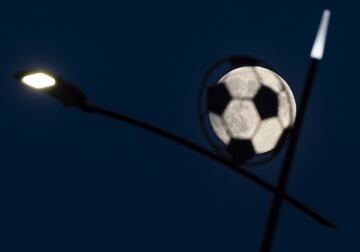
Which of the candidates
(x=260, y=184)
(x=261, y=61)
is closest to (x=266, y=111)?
(x=261, y=61)

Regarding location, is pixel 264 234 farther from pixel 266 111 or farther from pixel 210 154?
pixel 266 111

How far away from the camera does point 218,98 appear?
8000 millimetres

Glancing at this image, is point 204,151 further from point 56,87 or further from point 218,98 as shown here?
point 218,98

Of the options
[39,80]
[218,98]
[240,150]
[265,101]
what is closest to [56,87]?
[39,80]

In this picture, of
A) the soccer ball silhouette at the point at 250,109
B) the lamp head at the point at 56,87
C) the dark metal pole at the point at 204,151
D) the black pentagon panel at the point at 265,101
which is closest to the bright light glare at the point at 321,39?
the dark metal pole at the point at 204,151

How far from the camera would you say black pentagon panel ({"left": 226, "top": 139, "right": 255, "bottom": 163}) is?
22.9ft

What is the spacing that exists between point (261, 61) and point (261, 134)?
1.35m

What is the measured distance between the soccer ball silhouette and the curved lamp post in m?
1.03

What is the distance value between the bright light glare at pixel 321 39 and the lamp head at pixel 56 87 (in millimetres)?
2106

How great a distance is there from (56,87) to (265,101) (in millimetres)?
2779

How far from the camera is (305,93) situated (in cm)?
554

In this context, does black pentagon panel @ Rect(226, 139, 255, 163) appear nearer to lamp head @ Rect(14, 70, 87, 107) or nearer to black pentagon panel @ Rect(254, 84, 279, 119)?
black pentagon panel @ Rect(254, 84, 279, 119)

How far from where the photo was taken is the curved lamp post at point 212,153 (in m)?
5.51

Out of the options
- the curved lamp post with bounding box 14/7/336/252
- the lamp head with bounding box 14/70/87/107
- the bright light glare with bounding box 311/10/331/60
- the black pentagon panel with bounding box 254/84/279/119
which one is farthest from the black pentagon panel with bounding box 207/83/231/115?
the bright light glare with bounding box 311/10/331/60
